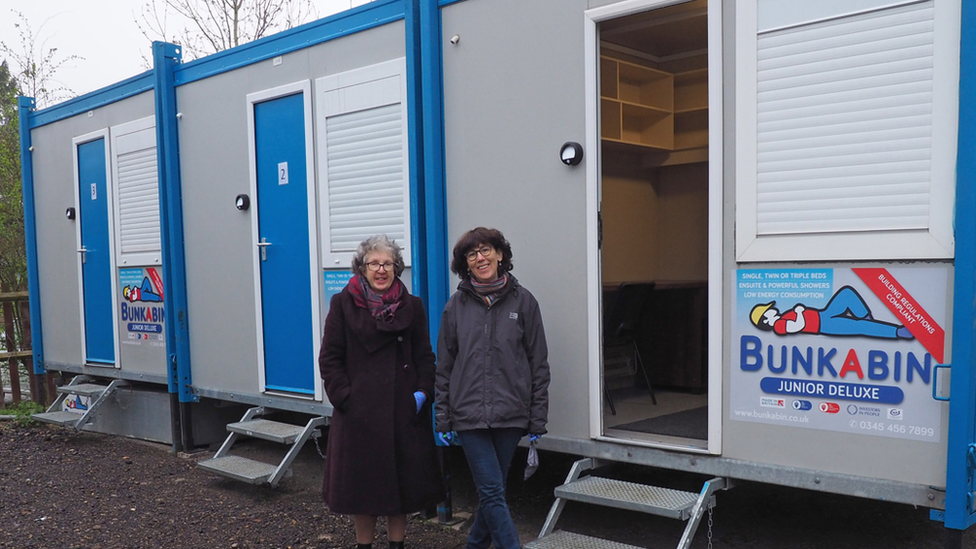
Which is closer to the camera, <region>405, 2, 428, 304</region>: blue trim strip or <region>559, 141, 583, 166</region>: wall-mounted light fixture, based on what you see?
<region>559, 141, 583, 166</region>: wall-mounted light fixture

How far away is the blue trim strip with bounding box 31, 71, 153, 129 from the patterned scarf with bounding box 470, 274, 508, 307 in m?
3.92

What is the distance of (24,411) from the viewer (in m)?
8.09

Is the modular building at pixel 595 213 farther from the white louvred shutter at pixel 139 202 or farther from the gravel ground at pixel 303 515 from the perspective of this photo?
the gravel ground at pixel 303 515

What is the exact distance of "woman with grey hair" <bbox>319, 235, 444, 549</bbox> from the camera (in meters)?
3.70

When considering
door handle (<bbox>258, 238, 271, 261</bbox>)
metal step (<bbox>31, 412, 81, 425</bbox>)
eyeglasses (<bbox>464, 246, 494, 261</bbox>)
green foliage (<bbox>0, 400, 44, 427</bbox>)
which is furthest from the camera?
green foliage (<bbox>0, 400, 44, 427</bbox>)

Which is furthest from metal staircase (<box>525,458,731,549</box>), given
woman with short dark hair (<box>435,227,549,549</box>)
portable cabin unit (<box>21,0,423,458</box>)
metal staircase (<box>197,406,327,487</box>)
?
metal staircase (<box>197,406,327,487</box>)

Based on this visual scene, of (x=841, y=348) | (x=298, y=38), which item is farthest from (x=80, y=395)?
(x=841, y=348)

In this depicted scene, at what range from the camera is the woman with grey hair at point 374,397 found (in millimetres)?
3699

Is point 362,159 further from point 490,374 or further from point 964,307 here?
point 964,307

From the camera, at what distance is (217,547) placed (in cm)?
427

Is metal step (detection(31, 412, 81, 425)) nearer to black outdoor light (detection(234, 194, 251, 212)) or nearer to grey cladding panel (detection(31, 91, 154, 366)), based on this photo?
grey cladding panel (detection(31, 91, 154, 366))

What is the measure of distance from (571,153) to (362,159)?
4.95 feet

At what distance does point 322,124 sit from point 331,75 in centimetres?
29

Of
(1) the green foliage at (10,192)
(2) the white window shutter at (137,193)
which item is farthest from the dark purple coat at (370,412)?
(1) the green foliage at (10,192)
